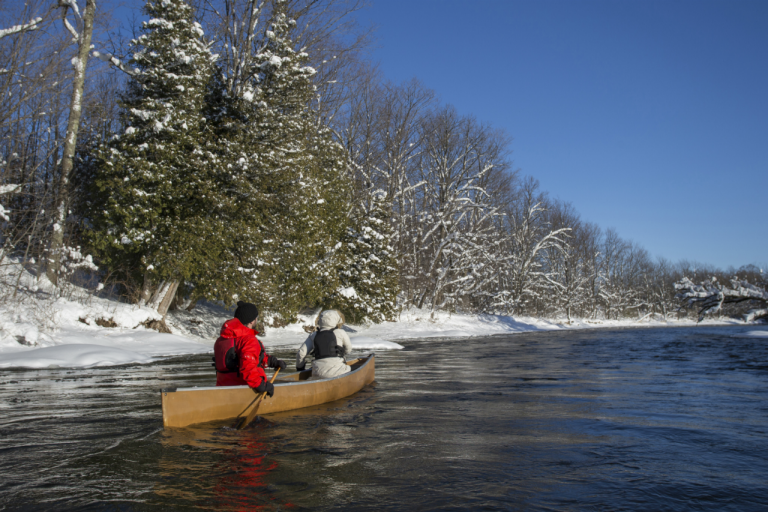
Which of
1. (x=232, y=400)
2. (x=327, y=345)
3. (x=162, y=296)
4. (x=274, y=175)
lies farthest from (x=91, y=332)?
(x=232, y=400)

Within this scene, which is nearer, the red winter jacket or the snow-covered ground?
the red winter jacket

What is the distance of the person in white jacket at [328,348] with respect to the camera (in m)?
8.26

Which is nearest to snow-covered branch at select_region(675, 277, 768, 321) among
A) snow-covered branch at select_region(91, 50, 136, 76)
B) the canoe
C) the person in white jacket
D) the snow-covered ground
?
the snow-covered ground

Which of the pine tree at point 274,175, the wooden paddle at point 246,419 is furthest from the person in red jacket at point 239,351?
the pine tree at point 274,175

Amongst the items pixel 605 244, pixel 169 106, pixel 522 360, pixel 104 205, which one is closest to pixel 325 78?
pixel 169 106

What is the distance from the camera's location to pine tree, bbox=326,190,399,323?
24.2 m

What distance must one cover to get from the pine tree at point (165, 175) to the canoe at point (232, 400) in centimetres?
1023

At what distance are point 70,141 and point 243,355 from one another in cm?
1517

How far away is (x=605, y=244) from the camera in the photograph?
63.7 metres

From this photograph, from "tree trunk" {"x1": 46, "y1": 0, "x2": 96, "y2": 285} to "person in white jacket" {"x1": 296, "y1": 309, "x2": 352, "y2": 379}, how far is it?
12.3 meters

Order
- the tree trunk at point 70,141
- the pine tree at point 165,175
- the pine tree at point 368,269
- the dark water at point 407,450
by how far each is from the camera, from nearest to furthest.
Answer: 1. the dark water at point 407,450
2. the pine tree at point 165,175
3. the tree trunk at point 70,141
4. the pine tree at point 368,269

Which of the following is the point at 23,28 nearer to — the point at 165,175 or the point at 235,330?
the point at 165,175

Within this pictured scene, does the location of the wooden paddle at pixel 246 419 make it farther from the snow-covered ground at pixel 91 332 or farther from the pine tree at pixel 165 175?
the pine tree at pixel 165 175

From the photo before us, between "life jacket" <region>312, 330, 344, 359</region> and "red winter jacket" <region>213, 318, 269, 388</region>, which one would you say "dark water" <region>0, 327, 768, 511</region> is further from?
"life jacket" <region>312, 330, 344, 359</region>
